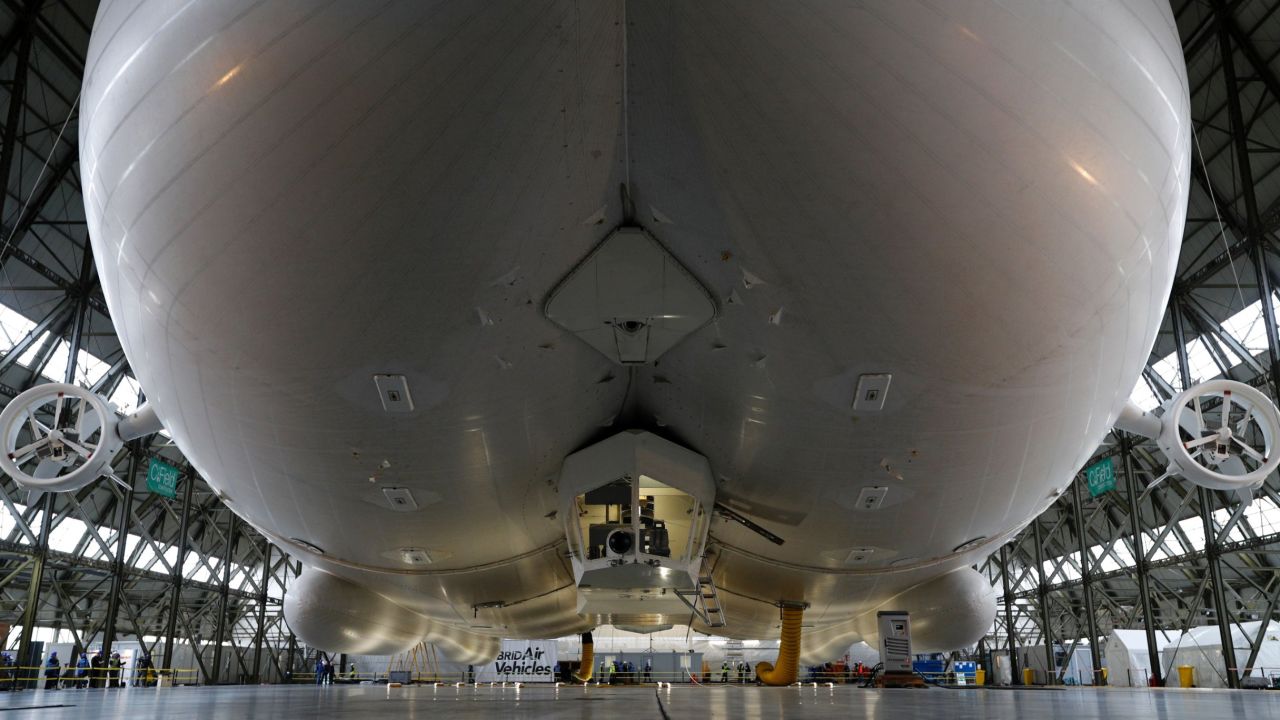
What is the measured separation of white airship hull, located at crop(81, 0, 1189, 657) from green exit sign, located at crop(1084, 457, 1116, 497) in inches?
963

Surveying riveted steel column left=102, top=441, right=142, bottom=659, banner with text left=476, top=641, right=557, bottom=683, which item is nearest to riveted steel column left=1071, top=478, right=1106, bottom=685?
banner with text left=476, top=641, right=557, bottom=683

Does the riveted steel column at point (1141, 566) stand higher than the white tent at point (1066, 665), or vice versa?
the riveted steel column at point (1141, 566)

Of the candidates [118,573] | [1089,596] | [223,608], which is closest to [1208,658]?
[1089,596]

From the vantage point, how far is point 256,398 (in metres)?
6.34

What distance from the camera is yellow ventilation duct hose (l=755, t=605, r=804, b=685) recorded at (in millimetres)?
11273

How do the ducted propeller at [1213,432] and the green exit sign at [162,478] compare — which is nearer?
the ducted propeller at [1213,432]

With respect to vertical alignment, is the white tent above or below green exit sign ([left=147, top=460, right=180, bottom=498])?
Answer: below

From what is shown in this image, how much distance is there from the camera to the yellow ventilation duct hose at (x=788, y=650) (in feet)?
37.0

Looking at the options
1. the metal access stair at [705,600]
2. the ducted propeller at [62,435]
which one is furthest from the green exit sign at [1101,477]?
the ducted propeller at [62,435]

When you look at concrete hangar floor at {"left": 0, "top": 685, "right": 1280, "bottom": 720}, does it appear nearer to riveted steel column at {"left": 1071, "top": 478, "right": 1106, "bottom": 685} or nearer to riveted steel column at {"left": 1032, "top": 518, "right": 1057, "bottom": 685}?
riveted steel column at {"left": 1071, "top": 478, "right": 1106, "bottom": 685}

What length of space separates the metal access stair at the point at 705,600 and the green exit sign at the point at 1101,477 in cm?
2379

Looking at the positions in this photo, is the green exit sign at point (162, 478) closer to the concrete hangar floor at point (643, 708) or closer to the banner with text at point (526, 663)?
the banner with text at point (526, 663)

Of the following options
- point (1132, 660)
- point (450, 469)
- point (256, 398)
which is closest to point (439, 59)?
point (256, 398)

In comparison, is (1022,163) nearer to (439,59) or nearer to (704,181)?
(704,181)
